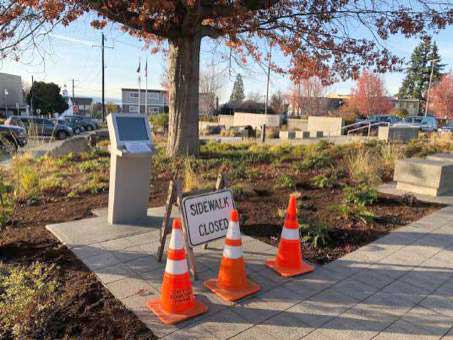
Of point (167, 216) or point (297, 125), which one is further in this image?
point (297, 125)

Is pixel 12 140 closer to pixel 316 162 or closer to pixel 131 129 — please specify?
pixel 316 162

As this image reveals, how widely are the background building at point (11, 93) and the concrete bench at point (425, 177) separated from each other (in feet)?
216

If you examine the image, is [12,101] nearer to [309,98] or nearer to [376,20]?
[309,98]

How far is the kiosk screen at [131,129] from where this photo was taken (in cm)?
432

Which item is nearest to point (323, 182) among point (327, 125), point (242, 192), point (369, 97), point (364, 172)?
point (364, 172)

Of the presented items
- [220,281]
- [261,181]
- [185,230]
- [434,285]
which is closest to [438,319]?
[434,285]

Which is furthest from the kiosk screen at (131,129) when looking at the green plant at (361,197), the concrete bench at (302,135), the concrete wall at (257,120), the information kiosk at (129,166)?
the concrete wall at (257,120)

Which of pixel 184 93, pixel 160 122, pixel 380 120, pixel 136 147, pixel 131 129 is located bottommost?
pixel 136 147

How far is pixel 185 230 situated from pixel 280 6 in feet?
23.5

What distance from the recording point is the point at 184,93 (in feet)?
28.8

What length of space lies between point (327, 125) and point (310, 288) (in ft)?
90.7

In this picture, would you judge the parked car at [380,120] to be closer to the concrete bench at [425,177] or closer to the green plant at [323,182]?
the concrete bench at [425,177]

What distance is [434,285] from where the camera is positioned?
3.46m

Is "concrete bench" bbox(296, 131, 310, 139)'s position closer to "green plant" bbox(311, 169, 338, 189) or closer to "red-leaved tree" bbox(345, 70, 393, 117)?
"green plant" bbox(311, 169, 338, 189)
